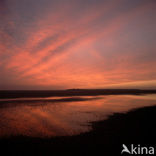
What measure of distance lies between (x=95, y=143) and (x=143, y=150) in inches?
92.8

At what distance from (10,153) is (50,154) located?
190cm

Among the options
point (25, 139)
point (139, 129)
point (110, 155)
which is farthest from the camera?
point (139, 129)

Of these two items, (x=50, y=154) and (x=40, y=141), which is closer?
(x=50, y=154)

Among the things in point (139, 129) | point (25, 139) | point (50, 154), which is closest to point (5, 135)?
point (25, 139)

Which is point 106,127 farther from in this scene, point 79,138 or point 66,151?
point 66,151

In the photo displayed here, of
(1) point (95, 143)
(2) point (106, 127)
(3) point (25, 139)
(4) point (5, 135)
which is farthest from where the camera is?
(2) point (106, 127)

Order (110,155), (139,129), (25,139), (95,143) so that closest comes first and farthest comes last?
(110,155) → (95,143) → (25,139) → (139,129)

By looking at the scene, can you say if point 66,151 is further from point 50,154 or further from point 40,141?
point 40,141

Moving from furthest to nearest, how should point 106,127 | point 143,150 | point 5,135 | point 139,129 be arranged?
point 106,127 → point 139,129 → point 5,135 → point 143,150

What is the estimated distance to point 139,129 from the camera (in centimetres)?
864

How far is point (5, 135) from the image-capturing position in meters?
7.70

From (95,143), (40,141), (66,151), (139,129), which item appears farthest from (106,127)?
(40,141)

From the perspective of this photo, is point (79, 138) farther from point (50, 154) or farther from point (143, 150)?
point (143, 150)

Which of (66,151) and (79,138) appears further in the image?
(79,138)
